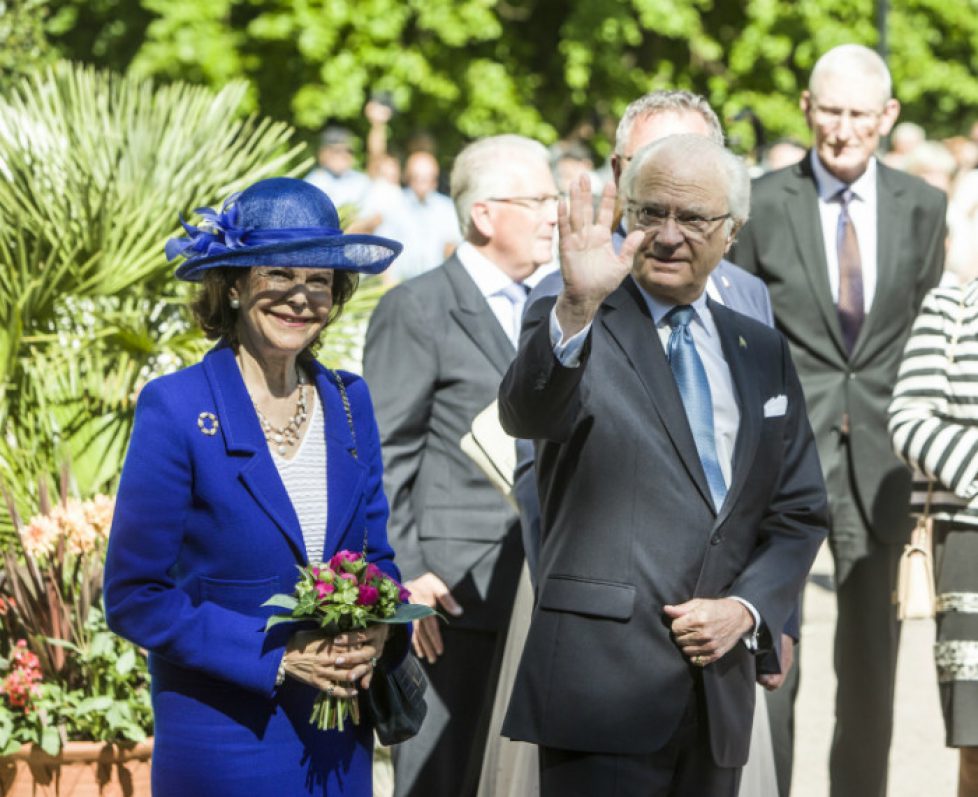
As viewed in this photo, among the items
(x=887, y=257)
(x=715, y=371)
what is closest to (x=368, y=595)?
(x=715, y=371)

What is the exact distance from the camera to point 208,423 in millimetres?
3742

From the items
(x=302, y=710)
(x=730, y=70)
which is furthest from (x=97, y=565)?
(x=730, y=70)

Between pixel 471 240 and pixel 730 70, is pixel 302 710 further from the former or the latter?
pixel 730 70

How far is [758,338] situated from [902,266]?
2406 mm

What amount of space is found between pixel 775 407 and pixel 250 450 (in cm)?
124

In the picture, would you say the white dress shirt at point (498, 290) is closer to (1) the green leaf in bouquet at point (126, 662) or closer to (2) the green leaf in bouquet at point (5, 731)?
(1) the green leaf in bouquet at point (126, 662)

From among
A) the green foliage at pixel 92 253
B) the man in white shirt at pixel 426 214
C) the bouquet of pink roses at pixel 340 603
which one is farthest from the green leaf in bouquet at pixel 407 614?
the man in white shirt at pixel 426 214

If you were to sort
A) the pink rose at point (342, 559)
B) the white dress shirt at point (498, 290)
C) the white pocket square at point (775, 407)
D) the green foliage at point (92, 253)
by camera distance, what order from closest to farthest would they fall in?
the pink rose at point (342, 559) → the white pocket square at point (775, 407) → the white dress shirt at point (498, 290) → the green foliage at point (92, 253)

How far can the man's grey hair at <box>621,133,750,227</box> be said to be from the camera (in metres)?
4.14

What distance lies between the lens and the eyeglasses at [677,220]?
162 inches

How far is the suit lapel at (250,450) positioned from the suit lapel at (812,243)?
3155mm

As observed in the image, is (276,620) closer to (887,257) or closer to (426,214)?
(887,257)

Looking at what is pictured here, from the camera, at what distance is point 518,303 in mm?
5723

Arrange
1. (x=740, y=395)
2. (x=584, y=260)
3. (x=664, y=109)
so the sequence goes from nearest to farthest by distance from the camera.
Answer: (x=584, y=260) → (x=740, y=395) → (x=664, y=109)
